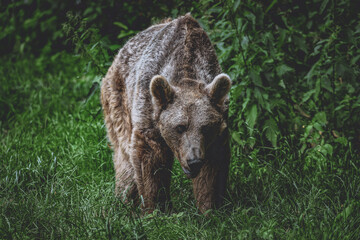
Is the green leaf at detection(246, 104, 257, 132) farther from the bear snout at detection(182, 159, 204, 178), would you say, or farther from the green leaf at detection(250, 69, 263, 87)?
the bear snout at detection(182, 159, 204, 178)

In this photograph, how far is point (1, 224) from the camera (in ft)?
11.2

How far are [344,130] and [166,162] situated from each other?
2352mm

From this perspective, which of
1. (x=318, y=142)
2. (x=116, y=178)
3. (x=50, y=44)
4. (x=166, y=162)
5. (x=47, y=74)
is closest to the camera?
(x=166, y=162)

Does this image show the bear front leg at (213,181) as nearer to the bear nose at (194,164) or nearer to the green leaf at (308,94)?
the bear nose at (194,164)

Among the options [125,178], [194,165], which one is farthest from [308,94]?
[125,178]

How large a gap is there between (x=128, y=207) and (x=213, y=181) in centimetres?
83

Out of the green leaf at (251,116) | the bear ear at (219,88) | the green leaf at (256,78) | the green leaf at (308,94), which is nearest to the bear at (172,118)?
the bear ear at (219,88)

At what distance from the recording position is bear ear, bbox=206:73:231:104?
3.64 metres

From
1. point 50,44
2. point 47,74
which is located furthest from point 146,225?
point 50,44

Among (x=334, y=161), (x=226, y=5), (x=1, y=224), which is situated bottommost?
(x=334, y=161)

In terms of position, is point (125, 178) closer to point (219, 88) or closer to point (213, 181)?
point (213, 181)

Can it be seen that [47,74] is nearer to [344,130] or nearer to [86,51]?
[86,51]

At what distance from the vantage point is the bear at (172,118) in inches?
141

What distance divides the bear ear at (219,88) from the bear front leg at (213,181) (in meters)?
0.45
